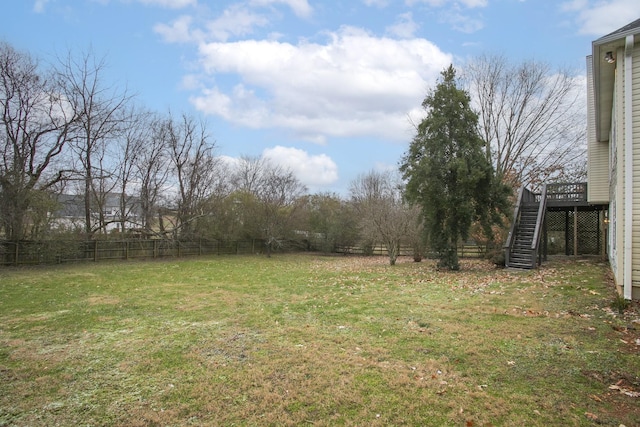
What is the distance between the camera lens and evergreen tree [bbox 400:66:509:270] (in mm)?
13914

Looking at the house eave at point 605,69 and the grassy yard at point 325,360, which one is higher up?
the house eave at point 605,69

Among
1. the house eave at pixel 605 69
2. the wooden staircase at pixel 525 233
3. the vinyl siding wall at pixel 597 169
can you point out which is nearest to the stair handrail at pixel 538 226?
the wooden staircase at pixel 525 233

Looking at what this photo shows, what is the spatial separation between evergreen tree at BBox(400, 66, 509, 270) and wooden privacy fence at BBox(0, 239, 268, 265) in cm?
1624

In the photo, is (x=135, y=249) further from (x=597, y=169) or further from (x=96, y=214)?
(x=597, y=169)

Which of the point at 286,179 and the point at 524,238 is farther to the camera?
the point at 286,179

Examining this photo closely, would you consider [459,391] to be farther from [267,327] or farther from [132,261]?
[132,261]

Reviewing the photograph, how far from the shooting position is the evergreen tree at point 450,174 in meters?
13.9

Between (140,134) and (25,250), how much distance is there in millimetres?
9769

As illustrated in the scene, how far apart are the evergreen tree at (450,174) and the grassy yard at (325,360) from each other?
5.47 metres

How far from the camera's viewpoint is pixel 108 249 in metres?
20.2

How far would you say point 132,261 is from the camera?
2027 centimetres

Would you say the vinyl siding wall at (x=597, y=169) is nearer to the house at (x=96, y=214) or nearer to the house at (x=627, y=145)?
the house at (x=627, y=145)

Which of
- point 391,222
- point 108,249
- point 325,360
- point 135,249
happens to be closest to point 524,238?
point 391,222

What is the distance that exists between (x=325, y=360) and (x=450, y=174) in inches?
451
